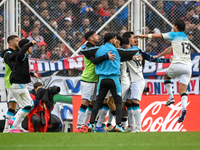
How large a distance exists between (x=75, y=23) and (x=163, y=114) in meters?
3.65

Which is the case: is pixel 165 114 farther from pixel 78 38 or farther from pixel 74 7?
pixel 74 7

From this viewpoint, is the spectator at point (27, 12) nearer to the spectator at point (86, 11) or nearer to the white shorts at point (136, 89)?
the spectator at point (86, 11)

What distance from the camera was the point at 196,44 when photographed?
15.1 m

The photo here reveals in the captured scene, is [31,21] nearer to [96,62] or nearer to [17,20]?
[17,20]

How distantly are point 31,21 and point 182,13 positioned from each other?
4.62 metres

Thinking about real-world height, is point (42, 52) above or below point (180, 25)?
below

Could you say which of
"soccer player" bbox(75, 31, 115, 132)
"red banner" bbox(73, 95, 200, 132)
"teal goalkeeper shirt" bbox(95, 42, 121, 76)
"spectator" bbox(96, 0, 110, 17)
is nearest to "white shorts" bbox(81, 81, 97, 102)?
"soccer player" bbox(75, 31, 115, 132)

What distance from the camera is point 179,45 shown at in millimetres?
10328

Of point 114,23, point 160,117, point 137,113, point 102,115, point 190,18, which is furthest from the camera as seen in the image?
point 190,18

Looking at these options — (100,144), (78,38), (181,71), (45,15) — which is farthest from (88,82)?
(45,15)

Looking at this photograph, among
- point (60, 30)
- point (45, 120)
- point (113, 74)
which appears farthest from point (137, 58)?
point (60, 30)

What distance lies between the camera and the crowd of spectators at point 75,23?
14.2m

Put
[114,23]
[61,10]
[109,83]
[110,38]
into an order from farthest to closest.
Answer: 1. [114,23]
2. [61,10]
3. [110,38]
4. [109,83]

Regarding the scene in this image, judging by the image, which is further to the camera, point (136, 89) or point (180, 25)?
point (136, 89)
